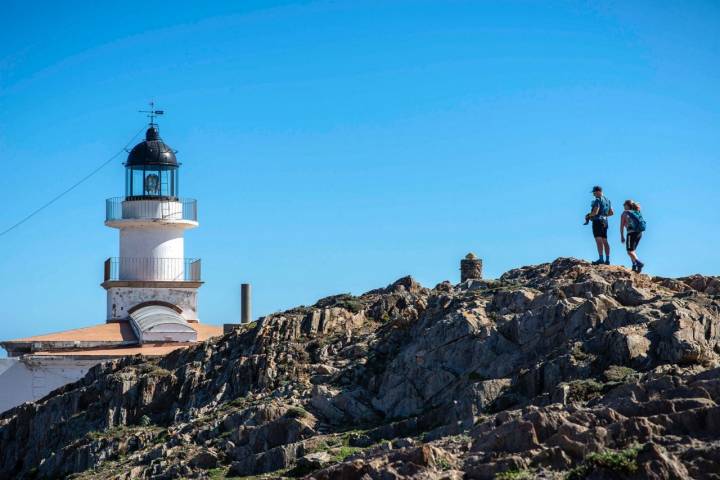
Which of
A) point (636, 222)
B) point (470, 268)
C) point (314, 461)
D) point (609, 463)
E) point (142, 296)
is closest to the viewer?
point (609, 463)

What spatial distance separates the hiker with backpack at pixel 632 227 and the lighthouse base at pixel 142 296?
24.1 metres

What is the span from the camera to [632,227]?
94.9ft

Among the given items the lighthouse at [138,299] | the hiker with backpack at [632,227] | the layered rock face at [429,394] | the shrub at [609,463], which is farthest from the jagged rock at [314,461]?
the lighthouse at [138,299]

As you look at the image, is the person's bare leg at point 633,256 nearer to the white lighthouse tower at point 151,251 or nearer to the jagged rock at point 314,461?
the jagged rock at point 314,461

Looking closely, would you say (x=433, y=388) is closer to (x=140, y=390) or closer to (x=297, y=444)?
(x=297, y=444)

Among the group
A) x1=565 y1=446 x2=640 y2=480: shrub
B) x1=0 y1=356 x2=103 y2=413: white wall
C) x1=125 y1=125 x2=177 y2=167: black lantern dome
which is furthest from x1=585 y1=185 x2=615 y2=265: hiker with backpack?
x1=125 y1=125 x2=177 y2=167: black lantern dome

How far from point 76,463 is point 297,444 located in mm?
7093

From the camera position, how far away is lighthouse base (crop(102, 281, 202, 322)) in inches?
→ 1989

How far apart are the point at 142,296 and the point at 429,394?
87.2 ft

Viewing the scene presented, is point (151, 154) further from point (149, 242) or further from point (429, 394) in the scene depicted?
point (429, 394)

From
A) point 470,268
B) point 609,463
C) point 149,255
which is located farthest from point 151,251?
point 609,463

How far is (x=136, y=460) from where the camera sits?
27625 millimetres

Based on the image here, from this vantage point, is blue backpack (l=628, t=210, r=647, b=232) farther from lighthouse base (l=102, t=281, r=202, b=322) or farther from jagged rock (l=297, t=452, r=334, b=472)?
lighthouse base (l=102, t=281, r=202, b=322)

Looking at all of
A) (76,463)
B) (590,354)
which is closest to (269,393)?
(76,463)
